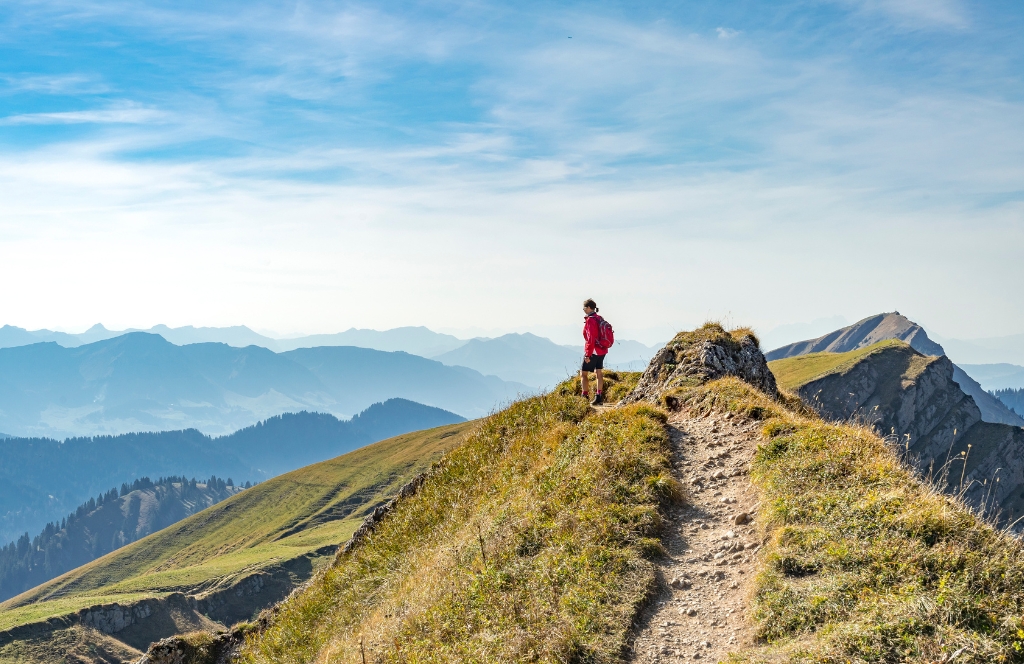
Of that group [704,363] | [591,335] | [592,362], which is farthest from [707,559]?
[592,362]

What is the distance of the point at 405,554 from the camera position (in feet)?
63.5

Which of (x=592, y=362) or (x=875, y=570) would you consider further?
(x=592, y=362)

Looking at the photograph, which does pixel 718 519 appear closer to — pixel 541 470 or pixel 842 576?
pixel 842 576

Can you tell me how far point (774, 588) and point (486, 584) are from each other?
511cm

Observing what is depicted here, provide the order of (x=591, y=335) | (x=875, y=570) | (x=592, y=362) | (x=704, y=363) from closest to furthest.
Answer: (x=875, y=570) < (x=704, y=363) < (x=591, y=335) < (x=592, y=362)

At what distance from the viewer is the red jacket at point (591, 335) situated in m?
23.5

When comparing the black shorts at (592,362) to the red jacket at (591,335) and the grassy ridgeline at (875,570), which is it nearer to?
the red jacket at (591,335)

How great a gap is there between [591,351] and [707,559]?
12.4 metres

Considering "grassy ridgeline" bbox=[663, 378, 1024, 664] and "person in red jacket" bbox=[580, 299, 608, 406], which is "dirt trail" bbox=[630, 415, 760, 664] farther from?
"person in red jacket" bbox=[580, 299, 608, 406]

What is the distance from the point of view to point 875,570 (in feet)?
31.6

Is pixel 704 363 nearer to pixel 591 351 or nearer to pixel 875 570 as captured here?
pixel 591 351

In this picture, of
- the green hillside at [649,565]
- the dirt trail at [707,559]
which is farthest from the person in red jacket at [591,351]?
the dirt trail at [707,559]

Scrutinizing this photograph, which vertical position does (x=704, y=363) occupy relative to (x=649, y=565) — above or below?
above

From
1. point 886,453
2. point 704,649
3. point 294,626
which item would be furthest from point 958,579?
point 294,626
